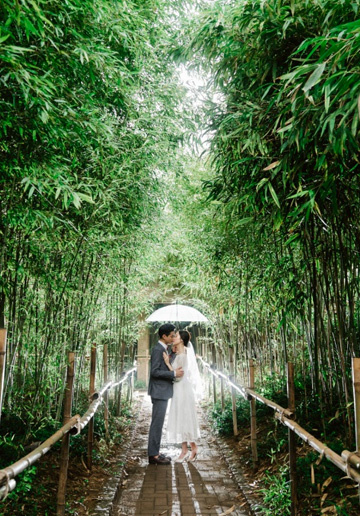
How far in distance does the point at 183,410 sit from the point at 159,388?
1.23 ft

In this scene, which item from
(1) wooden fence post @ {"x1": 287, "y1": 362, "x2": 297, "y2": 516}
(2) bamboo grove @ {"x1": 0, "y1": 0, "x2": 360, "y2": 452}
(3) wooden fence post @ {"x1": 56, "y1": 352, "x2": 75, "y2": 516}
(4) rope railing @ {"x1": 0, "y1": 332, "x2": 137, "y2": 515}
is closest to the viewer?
(4) rope railing @ {"x1": 0, "y1": 332, "x2": 137, "y2": 515}

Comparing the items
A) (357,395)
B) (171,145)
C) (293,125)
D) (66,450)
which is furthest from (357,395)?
(171,145)

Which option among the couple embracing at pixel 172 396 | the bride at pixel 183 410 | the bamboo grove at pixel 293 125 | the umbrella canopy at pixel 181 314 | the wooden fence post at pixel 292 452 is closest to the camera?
the bamboo grove at pixel 293 125

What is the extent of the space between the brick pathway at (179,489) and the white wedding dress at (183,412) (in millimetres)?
294

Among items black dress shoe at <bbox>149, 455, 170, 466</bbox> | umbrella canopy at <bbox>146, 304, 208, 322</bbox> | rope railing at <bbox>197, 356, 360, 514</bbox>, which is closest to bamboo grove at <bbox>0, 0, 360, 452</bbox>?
rope railing at <bbox>197, 356, 360, 514</bbox>

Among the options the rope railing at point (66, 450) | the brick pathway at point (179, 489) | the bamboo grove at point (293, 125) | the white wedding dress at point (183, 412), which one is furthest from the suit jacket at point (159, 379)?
the bamboo grove at point (293, 125)

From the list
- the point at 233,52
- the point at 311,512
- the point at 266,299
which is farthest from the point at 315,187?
the point at 266,299

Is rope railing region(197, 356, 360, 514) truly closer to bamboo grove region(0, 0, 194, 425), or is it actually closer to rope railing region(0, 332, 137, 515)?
rope railing region(0, 332, 137, 515)

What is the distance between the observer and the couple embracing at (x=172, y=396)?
4941 mm

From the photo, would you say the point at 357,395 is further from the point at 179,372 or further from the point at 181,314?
the point at 181,314

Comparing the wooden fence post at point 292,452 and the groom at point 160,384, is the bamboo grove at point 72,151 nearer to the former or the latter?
the groom at point 160,384

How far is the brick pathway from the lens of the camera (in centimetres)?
356

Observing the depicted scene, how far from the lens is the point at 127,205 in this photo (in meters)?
4.09

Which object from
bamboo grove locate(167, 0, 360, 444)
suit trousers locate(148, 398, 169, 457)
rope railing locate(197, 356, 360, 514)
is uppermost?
bamboo grove locate(167, 0, 360, 444)
